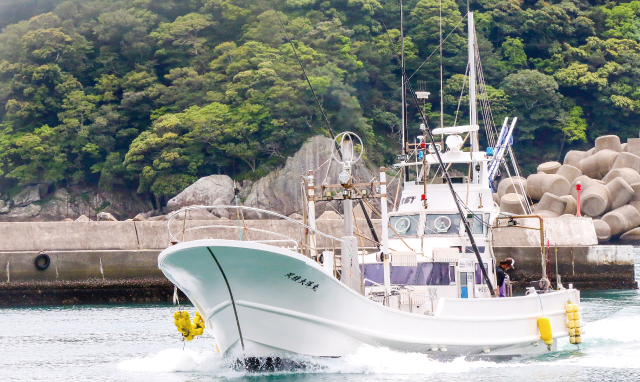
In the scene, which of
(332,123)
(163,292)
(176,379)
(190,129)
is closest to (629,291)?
(163,292)

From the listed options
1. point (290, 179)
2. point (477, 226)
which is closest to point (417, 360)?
point (477, 226)

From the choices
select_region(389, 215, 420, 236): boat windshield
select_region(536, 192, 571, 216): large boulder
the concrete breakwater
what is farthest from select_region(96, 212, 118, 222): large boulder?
select_region(536, 192, 571, 216): large boulder

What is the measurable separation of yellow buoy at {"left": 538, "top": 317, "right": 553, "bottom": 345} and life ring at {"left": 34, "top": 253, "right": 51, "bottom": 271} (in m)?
17.7

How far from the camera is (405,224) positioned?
16797 millimetres

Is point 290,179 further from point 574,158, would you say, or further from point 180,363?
A: point 180,363

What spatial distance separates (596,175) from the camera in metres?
48.8

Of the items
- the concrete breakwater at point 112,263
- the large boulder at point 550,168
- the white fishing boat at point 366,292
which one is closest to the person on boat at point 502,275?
the white fishing boat at point 366,292

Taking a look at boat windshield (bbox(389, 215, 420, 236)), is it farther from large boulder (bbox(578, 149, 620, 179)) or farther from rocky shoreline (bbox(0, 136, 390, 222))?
large boulder (bbox(578, 149, 620, 179))

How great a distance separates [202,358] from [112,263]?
1185 centimetres

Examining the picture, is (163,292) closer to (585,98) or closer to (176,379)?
(176,379)

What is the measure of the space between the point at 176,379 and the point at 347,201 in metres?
4.43

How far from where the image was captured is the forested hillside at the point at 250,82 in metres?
54.6

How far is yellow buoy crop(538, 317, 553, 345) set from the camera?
1520cm

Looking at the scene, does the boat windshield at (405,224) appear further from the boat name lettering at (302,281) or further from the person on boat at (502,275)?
the boat name lettering at (302,281)
